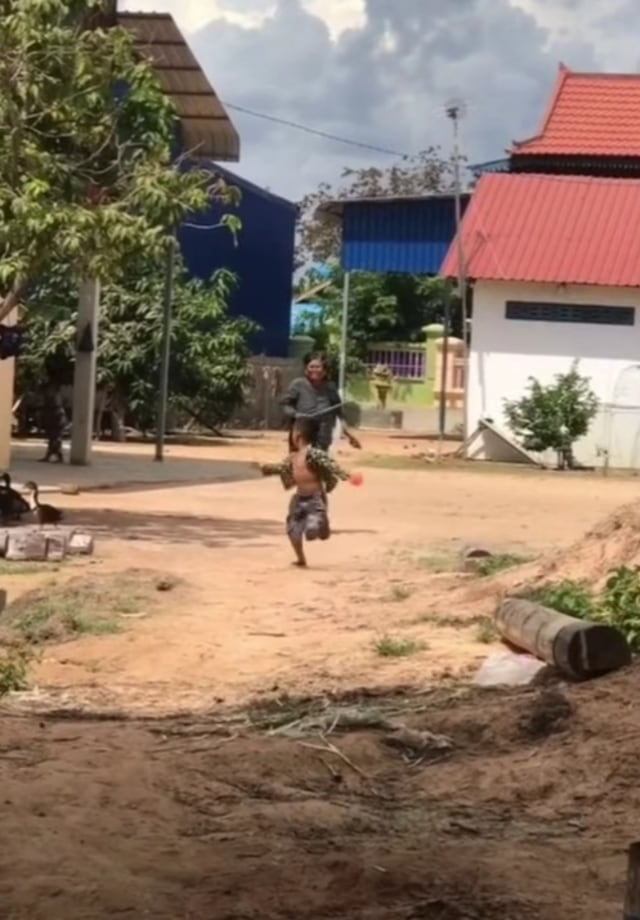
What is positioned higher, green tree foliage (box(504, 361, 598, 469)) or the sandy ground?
green tree foliage (box(504, 361, 598, 469))

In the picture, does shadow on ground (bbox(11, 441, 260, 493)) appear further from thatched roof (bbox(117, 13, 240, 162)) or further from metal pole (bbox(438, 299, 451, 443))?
metal pole (bbox(438, 299, 451, 443))

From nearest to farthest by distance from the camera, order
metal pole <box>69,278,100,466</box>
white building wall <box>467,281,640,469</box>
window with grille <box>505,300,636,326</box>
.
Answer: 1. metal pole <box>69,278,100,466</box>
2. white building wall <box>467,281,640,469</box>
3. window with grille <box>505,300,636,326</box>

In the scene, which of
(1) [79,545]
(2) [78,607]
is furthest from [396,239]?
(2) [78,607]

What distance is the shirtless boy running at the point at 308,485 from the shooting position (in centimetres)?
1495

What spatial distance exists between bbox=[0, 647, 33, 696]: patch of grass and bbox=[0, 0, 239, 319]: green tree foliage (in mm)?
5892

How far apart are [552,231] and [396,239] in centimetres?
598

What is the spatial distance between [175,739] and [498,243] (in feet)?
91.2

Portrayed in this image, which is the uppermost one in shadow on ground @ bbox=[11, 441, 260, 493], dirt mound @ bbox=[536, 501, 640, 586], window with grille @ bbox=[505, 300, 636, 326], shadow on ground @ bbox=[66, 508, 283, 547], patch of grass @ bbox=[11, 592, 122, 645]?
window with grille @ bbox=[505, 300, 636, 326]

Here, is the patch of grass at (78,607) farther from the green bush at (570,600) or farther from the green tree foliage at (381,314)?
the green tree foliage at (381,314)

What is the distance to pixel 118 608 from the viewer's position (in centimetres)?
1248

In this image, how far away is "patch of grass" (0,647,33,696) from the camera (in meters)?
9.37

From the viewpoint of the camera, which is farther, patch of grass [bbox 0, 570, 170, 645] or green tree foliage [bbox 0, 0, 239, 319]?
green tree foliage [bbox 0, 0, 239, 319]

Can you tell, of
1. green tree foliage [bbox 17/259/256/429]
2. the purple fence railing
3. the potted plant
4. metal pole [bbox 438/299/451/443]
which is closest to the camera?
green tree foliage [bbox 17/259/256/429]

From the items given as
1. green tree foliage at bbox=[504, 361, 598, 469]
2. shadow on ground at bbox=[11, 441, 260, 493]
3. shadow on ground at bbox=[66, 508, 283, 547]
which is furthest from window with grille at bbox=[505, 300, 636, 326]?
shadow on ground at bbox=[66, 508, 283, 547]
